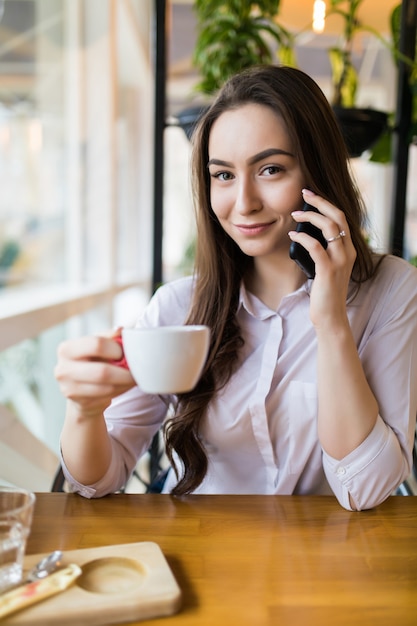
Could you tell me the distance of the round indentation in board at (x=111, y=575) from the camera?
0.76m

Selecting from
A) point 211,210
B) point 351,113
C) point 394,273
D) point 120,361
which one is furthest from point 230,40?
point 120,361

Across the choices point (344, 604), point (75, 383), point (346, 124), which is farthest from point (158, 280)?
point (344, 604)

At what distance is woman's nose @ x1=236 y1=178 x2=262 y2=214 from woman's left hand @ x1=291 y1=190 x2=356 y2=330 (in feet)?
0.34

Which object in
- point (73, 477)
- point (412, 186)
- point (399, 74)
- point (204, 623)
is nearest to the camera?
point (204, 623)

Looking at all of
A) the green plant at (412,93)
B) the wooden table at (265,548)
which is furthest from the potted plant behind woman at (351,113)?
the wooden table at (265,548)

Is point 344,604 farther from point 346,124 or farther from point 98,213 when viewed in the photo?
point 98,213

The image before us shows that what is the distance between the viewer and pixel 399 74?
7.38 feet

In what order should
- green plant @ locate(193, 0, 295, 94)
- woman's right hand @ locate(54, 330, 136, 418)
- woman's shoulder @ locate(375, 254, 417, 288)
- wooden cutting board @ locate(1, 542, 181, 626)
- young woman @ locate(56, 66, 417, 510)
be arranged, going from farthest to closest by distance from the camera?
green plant @ locate(193, 0, 295, 94)
woman's shoulder @ locate(375, 254, 417, 288)
young woman @ locate(56, 66, 417, 510)
woman's right hand @ locate(54, 330, 136, 418)
wooden cutting board @ locate(1, 542, 181, 626)

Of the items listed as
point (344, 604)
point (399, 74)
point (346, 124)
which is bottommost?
point (344, 604)

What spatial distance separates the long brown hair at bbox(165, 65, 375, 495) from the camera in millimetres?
1365

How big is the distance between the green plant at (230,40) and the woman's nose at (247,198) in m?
1.12

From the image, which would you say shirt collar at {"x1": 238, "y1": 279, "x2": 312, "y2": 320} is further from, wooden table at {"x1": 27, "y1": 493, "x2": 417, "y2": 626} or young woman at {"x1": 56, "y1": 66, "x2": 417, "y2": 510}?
wooden table at {"x1": 27, "y1": 493, "x2": 417, "y2": 626}

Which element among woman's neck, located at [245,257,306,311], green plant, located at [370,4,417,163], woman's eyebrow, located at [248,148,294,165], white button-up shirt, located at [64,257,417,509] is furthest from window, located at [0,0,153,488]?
green plant, located at [370,4,417,163]

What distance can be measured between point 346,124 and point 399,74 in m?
0.36
